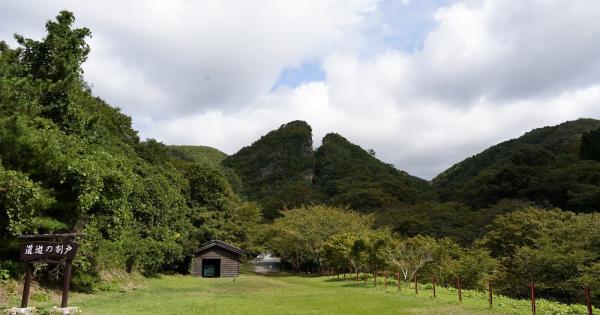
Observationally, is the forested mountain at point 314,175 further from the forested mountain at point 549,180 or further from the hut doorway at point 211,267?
the hut doorway at point 211,267

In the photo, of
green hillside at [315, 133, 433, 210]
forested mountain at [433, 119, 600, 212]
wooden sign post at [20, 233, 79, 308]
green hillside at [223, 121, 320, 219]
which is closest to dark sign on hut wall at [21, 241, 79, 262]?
wooden sign post at [20, 233, 79, 308]

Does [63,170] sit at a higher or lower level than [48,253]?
higher


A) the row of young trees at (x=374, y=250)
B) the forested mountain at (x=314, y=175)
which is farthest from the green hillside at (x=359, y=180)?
the row of young trees at (x=374, y=250)

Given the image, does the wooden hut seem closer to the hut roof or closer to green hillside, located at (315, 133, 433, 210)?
the hut roof

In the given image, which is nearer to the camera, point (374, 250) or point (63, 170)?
point (63, 170)

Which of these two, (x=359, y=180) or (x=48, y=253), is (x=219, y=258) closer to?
(x=48, y=253)

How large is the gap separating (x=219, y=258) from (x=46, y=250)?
23426mm

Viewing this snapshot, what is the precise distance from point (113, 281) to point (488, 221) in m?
31.3

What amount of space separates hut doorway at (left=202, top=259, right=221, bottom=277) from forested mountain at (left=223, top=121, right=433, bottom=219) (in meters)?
31.4

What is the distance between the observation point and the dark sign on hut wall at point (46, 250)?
12078 mm

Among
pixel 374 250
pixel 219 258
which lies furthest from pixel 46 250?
pixel 219 258

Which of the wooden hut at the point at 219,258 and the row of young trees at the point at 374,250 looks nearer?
the row of young trees at the point at 374,250

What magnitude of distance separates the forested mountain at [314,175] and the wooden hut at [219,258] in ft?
107

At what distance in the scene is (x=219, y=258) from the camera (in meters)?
34.9
